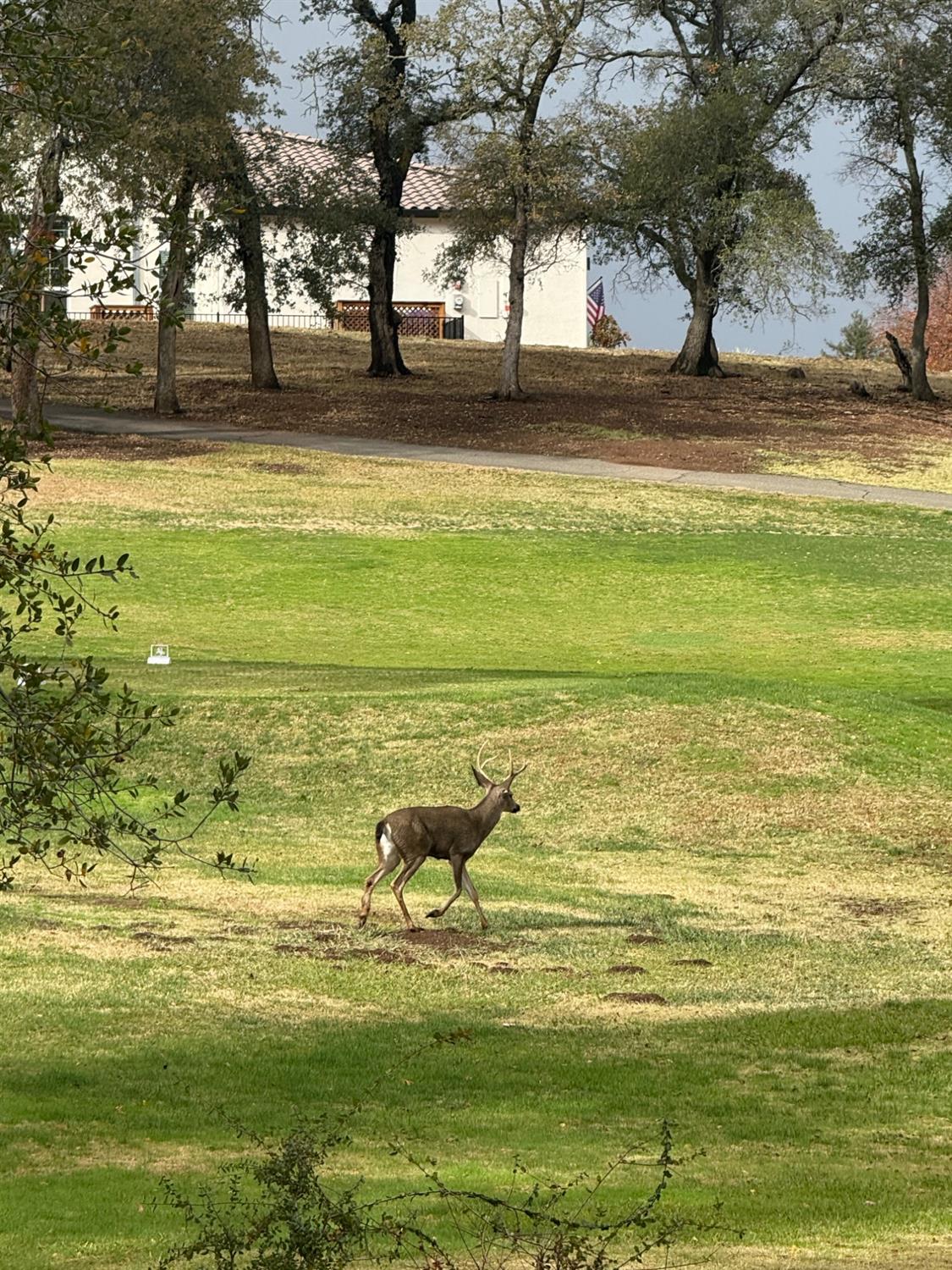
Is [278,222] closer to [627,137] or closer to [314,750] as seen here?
[627,137]

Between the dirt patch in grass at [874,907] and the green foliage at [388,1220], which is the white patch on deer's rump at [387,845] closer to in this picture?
the green foliage at [388,1220]

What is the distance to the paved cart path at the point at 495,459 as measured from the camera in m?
44.9

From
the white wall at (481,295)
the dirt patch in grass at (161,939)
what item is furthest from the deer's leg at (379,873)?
the white wall at (481,295)

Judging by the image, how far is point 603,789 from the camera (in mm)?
20109

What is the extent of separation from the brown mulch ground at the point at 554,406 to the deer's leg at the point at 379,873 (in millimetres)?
32846

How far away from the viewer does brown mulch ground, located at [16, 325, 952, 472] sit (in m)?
49.7

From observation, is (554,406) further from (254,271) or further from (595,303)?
(595,303)

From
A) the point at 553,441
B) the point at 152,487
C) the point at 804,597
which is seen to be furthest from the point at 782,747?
the point at 553,441

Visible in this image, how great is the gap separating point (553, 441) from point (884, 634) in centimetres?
2040

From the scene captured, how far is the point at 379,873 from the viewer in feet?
43.9

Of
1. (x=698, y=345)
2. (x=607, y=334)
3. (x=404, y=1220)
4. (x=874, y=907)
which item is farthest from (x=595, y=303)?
(x=404, y=1220)

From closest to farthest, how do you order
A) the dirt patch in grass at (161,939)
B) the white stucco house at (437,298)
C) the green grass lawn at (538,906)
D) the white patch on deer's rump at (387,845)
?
the green grass lawn at (538,906), the dirt patch in grass at (161,939), the white patch on deer's rump at (387,845), the white stucco house at (437,298)

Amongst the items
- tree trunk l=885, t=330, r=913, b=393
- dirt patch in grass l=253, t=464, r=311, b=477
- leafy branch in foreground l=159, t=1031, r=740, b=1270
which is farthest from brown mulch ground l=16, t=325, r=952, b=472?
leafy branch in foreground l=159, t=1031, r=740, b=1270

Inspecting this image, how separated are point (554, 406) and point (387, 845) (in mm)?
42100
